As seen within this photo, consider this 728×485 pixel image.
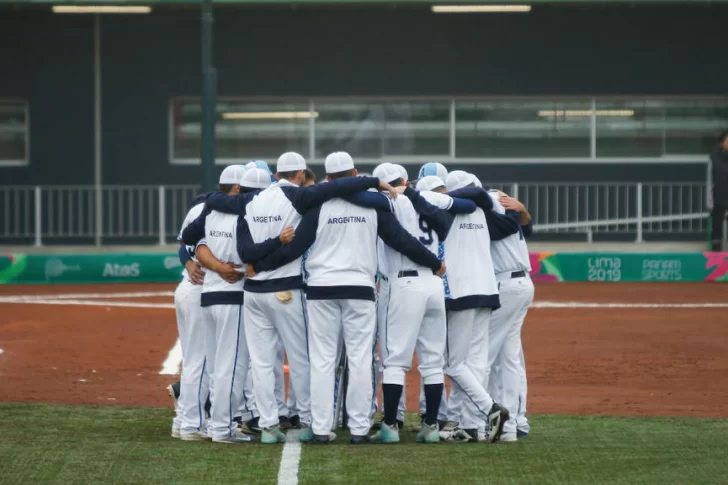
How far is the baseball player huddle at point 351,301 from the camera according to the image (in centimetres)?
952

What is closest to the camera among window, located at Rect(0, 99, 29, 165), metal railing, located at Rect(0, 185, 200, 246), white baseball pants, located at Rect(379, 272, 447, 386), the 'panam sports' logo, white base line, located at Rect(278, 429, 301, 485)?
white base line, located at Rect(278, 429, 301, 485)

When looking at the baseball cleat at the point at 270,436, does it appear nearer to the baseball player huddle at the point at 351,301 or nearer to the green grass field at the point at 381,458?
the baseball player huddle at the point at 351,301

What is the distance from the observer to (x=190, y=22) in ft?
84.9

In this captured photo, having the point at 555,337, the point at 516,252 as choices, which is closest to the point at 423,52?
the point at 555,337

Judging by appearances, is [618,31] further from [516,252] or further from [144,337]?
[516,252]

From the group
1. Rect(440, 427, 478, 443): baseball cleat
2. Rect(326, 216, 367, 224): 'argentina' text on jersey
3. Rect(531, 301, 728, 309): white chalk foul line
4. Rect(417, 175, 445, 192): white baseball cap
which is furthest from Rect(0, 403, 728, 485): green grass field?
Rect(531, 301, 728, 309): white chalk foul line

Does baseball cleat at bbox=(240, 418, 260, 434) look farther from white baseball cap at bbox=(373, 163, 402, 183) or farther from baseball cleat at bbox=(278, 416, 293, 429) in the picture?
white baseball cap at bbox=(373, 163, 402, 183)

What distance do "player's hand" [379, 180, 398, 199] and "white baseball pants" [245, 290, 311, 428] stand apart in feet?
3.04

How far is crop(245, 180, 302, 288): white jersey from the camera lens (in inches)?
379

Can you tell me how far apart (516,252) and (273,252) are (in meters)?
1.86

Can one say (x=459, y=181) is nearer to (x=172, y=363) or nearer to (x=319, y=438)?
(x=319, y=438)

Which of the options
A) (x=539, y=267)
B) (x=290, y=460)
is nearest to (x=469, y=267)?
(x=290, y=460)

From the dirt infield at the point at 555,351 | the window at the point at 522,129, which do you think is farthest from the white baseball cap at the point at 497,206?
the window at the point at 522,129

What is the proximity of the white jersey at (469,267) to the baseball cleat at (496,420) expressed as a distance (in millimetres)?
727
